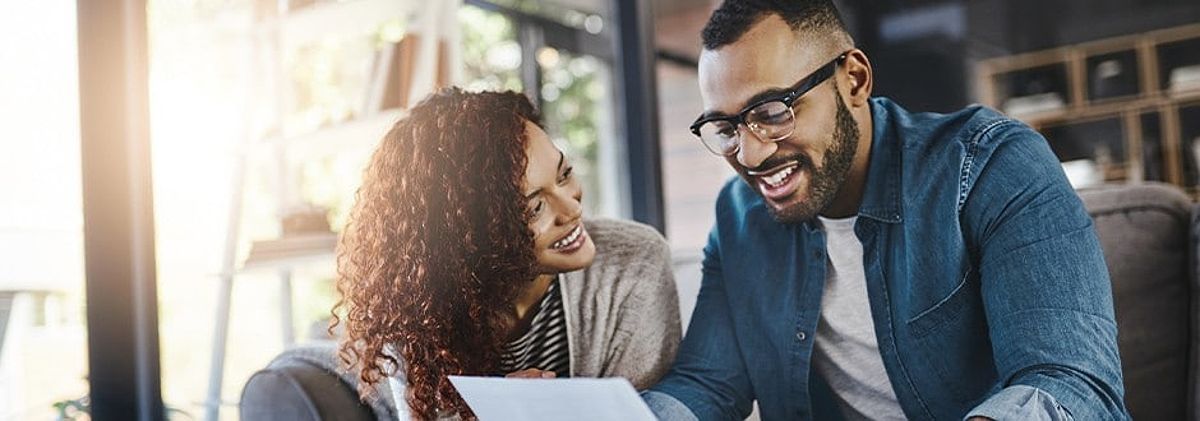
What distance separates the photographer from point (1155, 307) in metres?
1.61

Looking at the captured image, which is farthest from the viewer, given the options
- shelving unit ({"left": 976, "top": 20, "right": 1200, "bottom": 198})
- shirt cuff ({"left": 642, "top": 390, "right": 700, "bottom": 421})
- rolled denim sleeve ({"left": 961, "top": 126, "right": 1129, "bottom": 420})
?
shelving unit ({"left": 976, "top": 20, "right": 1200, "bottom": 198})

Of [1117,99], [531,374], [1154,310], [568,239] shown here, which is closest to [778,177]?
[568,239]

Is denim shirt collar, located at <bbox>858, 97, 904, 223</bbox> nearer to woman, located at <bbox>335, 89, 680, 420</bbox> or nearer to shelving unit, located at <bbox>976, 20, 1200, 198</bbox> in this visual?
woman, located at <bbox>335, 89, 680, 420</bbox>

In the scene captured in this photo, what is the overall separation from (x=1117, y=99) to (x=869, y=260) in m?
4.42

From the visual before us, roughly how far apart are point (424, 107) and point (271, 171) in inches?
45.6

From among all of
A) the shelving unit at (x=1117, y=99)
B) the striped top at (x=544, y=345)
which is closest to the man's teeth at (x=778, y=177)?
the striped top at (x=544, y=345)

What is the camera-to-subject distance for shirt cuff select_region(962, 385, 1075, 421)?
1097 mm

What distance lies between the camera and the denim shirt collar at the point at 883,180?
1414 millimetres

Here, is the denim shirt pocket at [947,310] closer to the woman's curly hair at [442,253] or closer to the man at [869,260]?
the man at [869,260]

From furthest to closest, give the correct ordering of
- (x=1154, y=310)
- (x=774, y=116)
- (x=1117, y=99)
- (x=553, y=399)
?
(x=1117, y=99)
(x=1154, y=310)
(x=774, y=116)
(x=553, y=399)

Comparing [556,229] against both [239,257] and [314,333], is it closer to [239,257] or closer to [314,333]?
[314,333]

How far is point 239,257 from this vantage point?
8.11 ft

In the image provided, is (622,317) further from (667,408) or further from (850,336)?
(850,336)

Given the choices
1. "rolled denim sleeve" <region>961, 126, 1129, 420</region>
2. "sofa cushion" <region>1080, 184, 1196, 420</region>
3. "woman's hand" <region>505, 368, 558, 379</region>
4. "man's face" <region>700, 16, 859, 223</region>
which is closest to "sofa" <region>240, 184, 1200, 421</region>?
"sofa cushion" <region>1080, 184, 1196, 420</region>
